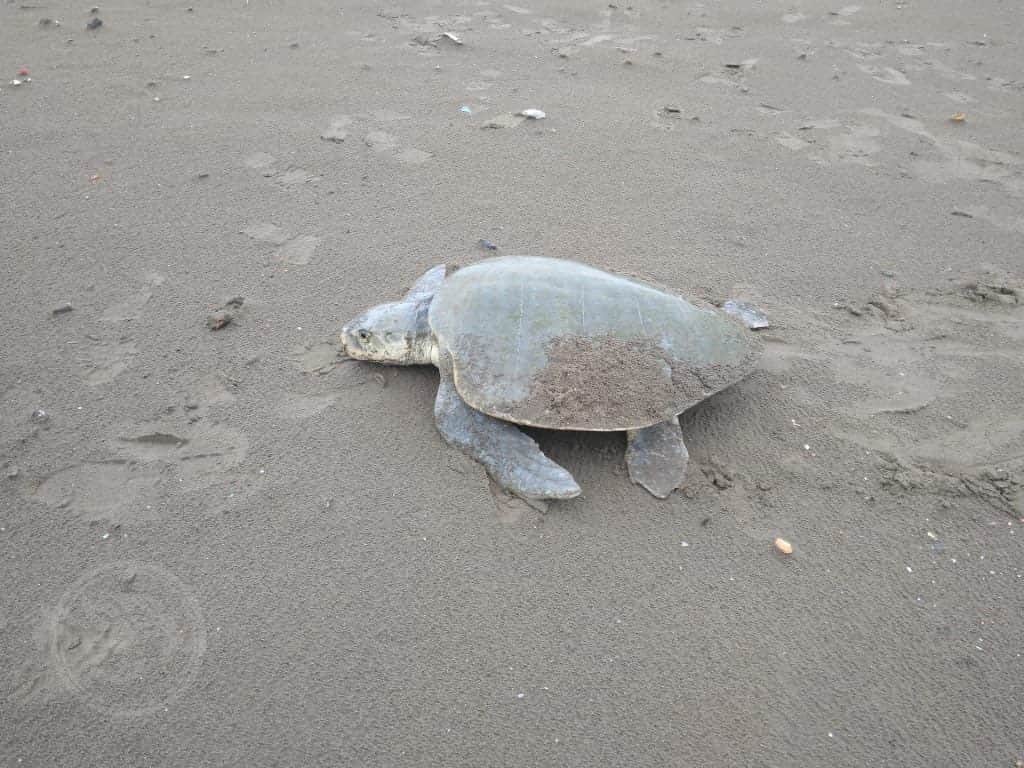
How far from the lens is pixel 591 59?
539 cm

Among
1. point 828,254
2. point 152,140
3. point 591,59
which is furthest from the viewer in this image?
point 591,59

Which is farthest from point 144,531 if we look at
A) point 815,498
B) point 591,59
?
point 591,59

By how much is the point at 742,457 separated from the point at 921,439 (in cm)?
68

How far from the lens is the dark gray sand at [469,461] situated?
1693mm

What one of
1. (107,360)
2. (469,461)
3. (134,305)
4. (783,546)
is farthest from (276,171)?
(783,546)

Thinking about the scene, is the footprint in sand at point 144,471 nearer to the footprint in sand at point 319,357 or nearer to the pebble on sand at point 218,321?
the footprint in sand at point 319,357

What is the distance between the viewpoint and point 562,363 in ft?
7.44

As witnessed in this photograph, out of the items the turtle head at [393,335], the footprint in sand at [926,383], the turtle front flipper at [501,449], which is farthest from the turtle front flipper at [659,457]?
the turtle head at [393,335]

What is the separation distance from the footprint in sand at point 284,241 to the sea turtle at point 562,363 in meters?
0.99

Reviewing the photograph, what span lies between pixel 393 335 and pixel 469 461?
609 millimetres

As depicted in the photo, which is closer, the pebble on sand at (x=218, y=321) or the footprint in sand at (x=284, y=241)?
the pebble on sand at (x=218, y=321)

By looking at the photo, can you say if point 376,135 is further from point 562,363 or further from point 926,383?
point 926,383

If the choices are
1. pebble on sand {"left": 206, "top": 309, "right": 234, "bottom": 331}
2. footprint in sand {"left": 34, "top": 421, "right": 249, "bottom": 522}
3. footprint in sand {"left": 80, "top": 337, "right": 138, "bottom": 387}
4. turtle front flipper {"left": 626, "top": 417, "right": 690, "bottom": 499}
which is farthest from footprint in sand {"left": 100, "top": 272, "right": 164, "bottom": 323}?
turtle front flipper {"left": 626, "top": 417, "right": 690, "bottom": 499}

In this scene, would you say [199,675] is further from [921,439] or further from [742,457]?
[921,439]
